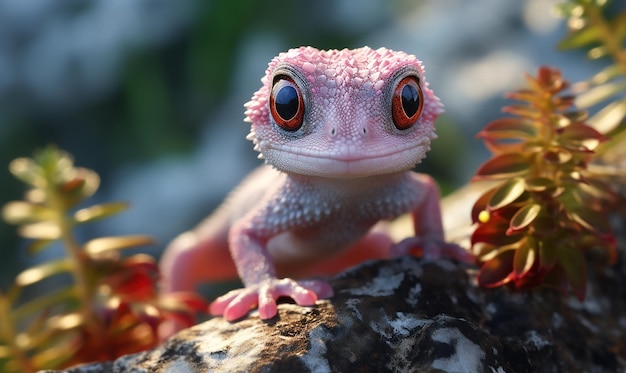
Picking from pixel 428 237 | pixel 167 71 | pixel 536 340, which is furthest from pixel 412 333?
pixel 167 71

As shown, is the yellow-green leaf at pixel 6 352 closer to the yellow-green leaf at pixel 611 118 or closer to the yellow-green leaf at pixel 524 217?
the yellow-green leaf at pixel 524 217

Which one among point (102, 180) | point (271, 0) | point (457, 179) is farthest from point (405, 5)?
point (102, 180)

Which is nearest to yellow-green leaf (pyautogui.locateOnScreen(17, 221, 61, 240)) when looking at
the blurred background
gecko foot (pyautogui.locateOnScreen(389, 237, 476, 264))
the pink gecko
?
the pink gecko

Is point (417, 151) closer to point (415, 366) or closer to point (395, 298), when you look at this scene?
point (395, 298)

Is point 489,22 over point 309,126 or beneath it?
over

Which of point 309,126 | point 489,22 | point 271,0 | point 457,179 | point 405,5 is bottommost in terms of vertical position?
point 457,179

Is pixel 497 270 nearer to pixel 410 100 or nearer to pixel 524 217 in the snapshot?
pixel 524 217
